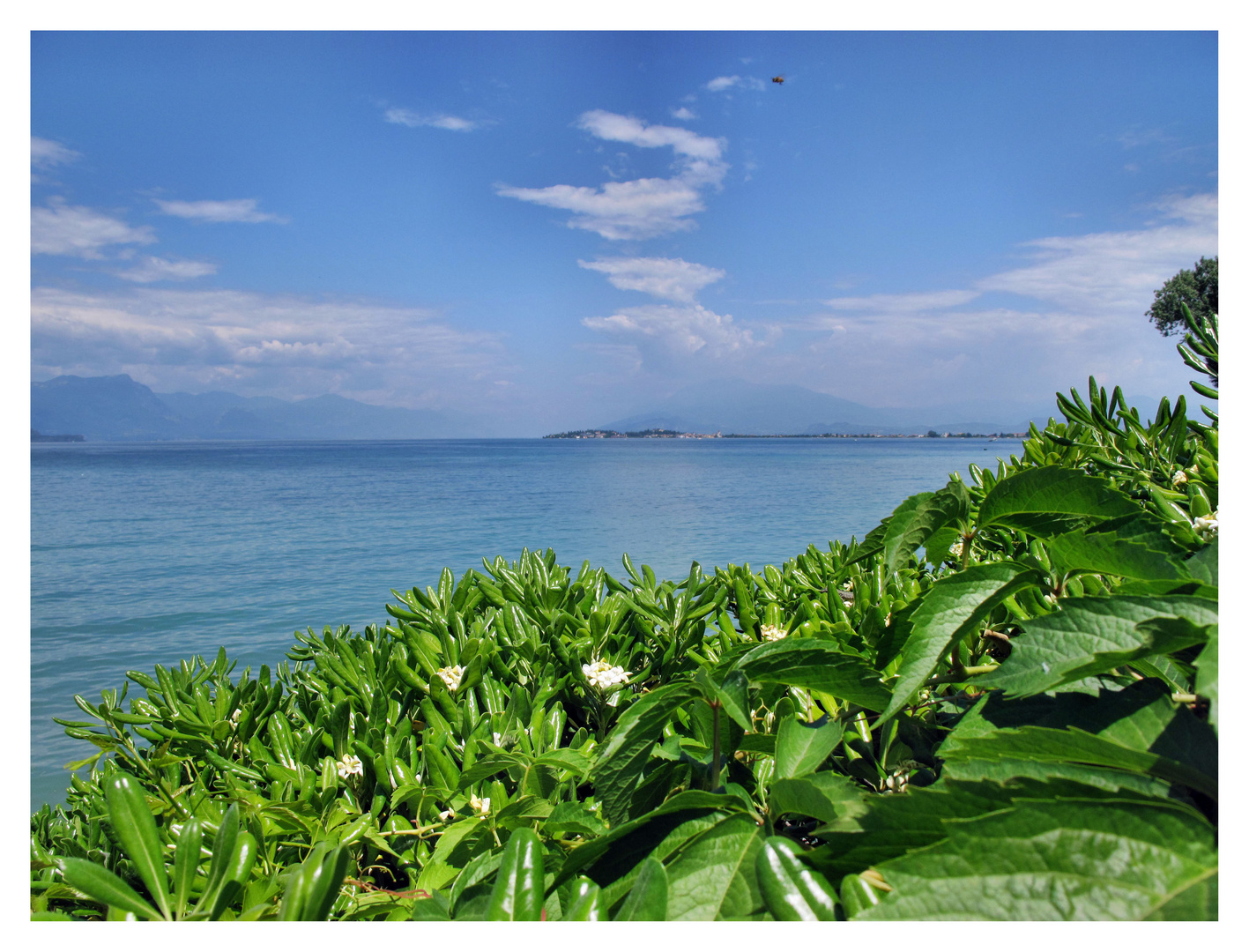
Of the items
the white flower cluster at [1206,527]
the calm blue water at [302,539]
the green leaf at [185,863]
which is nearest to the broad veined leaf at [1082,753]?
the green leaf at [185,863]

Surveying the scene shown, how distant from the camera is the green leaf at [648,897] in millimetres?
564

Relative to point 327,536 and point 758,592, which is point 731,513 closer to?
point 327,536

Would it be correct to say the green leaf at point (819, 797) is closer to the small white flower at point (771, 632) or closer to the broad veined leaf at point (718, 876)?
the broad veined leaf at point (718, 876)

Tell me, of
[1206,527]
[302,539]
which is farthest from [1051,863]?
[302,539]

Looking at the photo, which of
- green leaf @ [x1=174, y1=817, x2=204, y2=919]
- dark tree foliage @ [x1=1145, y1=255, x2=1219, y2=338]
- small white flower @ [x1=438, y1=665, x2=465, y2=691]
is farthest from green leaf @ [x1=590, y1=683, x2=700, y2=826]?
dark tree foliage @ [x1=1145, y1=255, x2=1219, y2=338]

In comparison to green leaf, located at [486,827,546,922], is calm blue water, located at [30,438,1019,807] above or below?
below

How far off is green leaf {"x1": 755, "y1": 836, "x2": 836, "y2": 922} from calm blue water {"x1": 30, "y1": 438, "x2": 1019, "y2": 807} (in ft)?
7.60

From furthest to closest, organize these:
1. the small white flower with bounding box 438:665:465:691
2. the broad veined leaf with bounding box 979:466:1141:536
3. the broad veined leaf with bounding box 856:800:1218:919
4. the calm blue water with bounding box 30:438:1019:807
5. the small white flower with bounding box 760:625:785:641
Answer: the calm blue water with bounding box 30:438:1019:807
the small white flower with bounding box 760:625:785:641
the small white flower with bounding box 438:665:465:691
the broad veined leaf with bounding box 979:466:1141:536
the broad veined leaf with bounding box 856:800:1218:919

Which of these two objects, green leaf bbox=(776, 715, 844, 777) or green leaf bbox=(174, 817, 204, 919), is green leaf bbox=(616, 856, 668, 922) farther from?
green leaf bbox=(174, 817, 204, 919)

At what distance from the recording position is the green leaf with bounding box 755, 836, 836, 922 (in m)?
0.54

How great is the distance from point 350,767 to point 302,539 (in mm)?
20509

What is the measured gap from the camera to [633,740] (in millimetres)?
735
